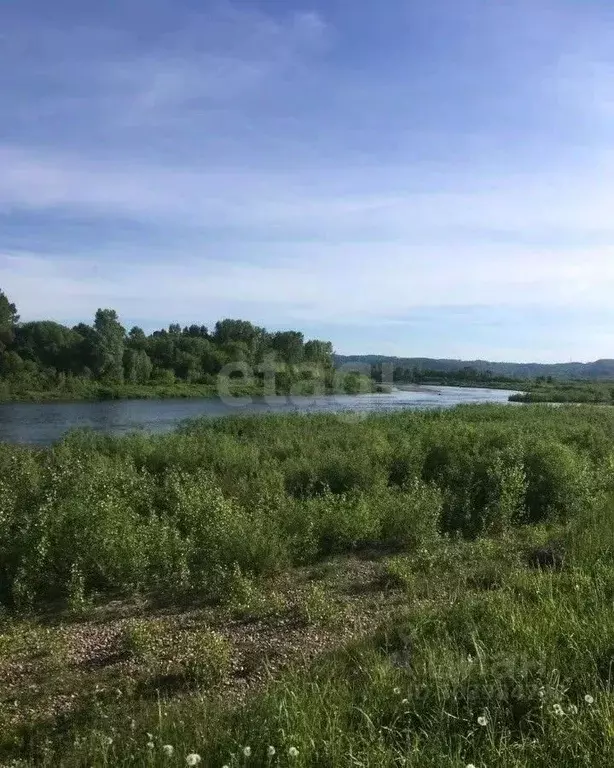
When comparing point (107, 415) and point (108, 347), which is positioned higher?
point (108, 347)

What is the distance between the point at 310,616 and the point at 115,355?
48.2 meters

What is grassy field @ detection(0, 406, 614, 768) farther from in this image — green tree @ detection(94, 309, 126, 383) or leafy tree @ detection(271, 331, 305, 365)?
leafy tree @ detection(271, 331, 305, 365)

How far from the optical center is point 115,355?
51.3 m

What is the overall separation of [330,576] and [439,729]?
393cm

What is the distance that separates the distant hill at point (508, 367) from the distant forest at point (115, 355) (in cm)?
411

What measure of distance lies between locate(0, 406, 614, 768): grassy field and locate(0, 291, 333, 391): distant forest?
122 feet

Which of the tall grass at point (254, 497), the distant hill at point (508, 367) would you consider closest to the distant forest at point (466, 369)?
the distant hill at point (508, 367)

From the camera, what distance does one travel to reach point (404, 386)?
6631 centimetres

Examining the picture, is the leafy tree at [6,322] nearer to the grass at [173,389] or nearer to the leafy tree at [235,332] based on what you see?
the grass at [173,389]

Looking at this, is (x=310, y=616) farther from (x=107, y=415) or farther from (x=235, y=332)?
(x=235, y=332)

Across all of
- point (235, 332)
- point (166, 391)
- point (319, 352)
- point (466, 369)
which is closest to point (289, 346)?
point (319, 352)

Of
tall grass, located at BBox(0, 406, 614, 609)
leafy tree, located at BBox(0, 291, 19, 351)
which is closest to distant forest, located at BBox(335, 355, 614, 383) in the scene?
leafy tree, located at BBox(0, 291, 19, 351)

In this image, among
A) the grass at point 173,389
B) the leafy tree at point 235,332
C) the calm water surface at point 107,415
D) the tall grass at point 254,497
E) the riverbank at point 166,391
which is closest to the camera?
the tall grass at point 254,497

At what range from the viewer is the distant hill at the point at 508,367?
60.4 m
